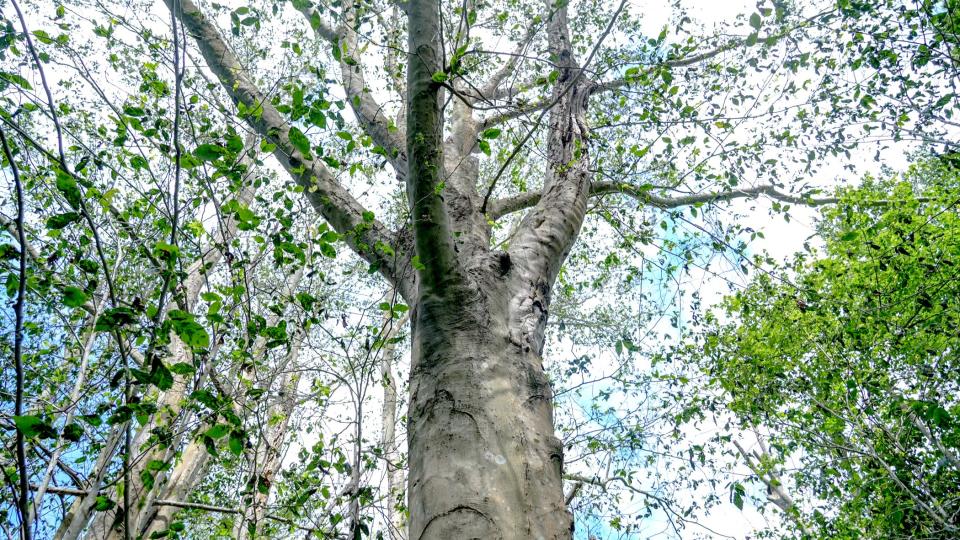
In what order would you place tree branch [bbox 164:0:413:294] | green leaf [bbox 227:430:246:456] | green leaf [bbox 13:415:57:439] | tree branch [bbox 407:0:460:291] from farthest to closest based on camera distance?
tree branch [bbox 164:0:413:294] < tree branch [bbox 407:0:460:291] < green leaf [bbox 227:430:246:456] < green leaf [bbox 13:415:57:439]

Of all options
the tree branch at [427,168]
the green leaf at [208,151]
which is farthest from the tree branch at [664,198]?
the green leaf at [208,151]

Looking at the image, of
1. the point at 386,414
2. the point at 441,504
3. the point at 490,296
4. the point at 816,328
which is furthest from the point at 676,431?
the point at 386,414

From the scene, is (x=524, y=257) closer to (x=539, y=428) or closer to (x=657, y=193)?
(x=539, y=428)

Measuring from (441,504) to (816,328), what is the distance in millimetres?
6203

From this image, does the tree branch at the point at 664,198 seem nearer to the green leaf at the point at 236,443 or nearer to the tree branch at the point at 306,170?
the tree branch at the point at 306,170

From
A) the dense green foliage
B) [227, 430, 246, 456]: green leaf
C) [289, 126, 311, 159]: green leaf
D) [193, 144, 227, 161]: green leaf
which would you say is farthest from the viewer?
the dense green foliage

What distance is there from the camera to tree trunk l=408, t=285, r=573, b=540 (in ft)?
4.74

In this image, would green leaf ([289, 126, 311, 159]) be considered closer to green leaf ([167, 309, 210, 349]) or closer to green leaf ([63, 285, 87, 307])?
green leaf ([167, 309, 210, 349])

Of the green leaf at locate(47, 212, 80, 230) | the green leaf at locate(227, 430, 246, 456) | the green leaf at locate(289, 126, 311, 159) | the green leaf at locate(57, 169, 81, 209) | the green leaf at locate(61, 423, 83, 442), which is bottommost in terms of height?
the green leaf at locate(61, 423, 83, 442)

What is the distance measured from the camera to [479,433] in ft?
5.34

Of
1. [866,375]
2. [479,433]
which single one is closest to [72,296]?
[479,433]

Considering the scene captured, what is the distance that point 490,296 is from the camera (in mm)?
2213

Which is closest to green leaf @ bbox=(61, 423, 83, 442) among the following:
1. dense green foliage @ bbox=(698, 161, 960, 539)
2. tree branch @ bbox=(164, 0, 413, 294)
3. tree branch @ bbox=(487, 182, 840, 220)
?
tree branch @ bbox=(164, 0, 413, 294)

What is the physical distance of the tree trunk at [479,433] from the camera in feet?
4.74
